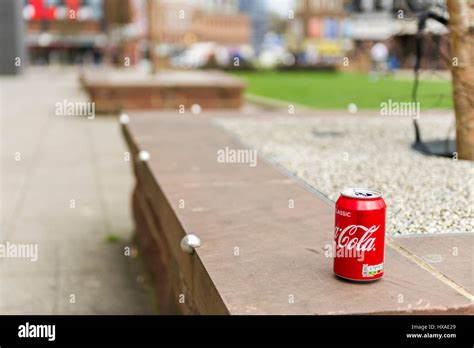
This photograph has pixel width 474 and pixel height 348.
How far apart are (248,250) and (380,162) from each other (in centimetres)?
296

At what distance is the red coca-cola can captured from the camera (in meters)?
2.54

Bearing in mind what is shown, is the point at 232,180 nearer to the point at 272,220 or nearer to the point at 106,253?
the point at 272,220

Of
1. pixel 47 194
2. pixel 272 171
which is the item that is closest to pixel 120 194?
pixel 47 194

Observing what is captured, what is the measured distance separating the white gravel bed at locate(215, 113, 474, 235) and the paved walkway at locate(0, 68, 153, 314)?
5.22 feet

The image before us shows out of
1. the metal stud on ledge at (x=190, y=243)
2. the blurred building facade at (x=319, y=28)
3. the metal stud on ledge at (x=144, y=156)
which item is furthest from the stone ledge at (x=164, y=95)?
the blurred building facade at (x=319, y=28)

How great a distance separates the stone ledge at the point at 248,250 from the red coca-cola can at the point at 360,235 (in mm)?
64

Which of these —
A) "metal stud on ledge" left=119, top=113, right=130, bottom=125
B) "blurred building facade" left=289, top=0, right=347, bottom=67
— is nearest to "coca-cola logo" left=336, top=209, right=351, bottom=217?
"metal stud on ledge" left=119, top=113, right=130, bottom=125

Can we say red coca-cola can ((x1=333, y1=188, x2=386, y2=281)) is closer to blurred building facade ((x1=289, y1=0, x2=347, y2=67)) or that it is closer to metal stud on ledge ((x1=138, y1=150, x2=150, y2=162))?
metal stud on ledge ((x1=138, y1=150, x2=150, y2=162))

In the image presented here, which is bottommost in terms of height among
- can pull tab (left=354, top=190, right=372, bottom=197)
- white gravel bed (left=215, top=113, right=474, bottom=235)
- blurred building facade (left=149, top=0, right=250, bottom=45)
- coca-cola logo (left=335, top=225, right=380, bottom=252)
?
white gravel bed (left=215, top=113, right=474, bottom=235)

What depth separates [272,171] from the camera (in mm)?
5223

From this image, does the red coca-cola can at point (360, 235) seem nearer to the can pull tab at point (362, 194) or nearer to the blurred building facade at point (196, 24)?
the can pull tab at point (362, 194)

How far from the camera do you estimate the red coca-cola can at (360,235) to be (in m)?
2.54
